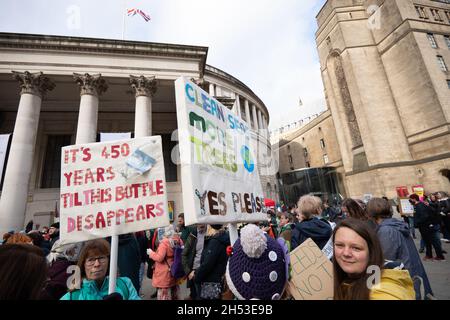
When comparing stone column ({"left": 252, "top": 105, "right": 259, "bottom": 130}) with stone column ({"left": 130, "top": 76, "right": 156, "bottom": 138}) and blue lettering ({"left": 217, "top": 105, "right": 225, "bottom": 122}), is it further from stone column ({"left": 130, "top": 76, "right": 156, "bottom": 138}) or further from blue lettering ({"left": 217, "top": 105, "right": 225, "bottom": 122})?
blue lettering ({"left": 217, "top": 105, "right": 225, "bottom": 122})

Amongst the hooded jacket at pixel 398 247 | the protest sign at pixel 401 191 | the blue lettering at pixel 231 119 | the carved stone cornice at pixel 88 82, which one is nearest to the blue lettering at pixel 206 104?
the blue lettering at pixel 231 119

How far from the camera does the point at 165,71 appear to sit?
16125 mm

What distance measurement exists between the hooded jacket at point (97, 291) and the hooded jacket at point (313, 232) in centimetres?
214

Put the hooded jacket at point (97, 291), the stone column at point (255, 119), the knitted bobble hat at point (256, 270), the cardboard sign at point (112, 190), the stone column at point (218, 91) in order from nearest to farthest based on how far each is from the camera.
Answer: the knitted bobble hat at point (256, 270) < the hooded jacket at point (97, 291) < the cardboard sign at point (112, 190) < the stone column at point (218, 91) < the stone column at point (255, 119)

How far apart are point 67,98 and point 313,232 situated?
842 inches

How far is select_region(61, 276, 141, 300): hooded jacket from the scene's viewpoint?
194cm

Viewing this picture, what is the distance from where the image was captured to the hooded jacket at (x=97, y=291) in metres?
1.94

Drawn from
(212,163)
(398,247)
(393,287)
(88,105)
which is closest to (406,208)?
(398,247)

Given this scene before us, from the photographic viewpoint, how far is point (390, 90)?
26234 millimetres

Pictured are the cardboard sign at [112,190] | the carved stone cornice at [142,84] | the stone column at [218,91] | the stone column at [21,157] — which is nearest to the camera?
the cardboard sign at [112,190]

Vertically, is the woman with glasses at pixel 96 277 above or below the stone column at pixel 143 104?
below

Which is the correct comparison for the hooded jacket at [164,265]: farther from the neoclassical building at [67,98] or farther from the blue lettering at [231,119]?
the neoclassical building at [67,98]

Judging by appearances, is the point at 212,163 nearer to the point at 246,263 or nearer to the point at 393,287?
the point at 246,263
